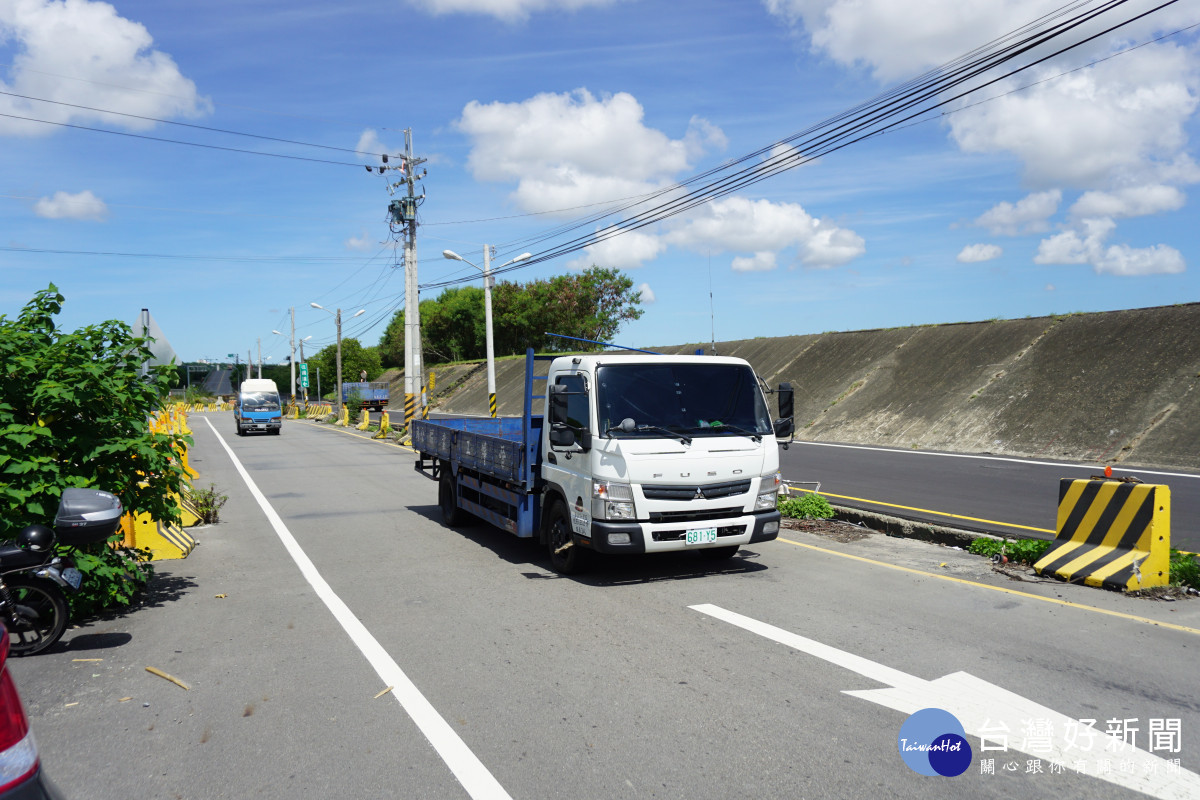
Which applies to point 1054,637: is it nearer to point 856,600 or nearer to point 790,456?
point 856,600

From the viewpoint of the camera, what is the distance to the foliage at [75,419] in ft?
20.6

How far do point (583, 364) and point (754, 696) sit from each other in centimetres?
412

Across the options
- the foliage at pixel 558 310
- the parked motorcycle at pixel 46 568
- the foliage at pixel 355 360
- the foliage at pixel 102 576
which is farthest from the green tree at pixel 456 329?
the parked motorcycle at pixel 46 568

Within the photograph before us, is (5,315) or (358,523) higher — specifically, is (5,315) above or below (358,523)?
above

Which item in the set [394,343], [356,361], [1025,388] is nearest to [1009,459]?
[1025,388]

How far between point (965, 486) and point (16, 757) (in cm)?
1447

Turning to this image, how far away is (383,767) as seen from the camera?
400 cm

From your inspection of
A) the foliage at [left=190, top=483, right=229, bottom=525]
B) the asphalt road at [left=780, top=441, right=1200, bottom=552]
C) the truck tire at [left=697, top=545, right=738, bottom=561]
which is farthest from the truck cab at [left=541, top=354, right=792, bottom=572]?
A: the foliage at [left=190, top=483, right=229, bottom=525]

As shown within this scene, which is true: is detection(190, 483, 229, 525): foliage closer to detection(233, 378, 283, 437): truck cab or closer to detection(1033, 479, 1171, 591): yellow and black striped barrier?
detection(1033, 479, 1171, 591): yellow and black striped barrier

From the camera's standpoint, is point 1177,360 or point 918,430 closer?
point 1177,360

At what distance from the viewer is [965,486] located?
46.6 feet

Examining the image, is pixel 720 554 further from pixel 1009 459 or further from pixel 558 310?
pixel 558 310

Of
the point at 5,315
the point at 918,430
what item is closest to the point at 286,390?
the point at 918,430

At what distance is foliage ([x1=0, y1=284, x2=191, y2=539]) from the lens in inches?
247
